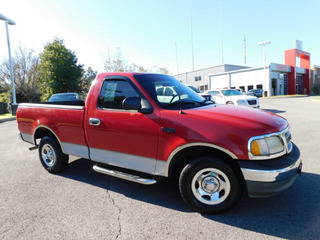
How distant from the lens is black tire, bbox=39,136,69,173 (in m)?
4.36

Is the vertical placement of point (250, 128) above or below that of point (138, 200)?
above

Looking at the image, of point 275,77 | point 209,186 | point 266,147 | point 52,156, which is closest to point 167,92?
point 209,186

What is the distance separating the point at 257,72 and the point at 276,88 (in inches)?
182

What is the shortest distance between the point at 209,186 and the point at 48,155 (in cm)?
346

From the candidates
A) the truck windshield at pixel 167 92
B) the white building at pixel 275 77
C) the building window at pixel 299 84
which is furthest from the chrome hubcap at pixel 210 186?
the building window at pixel 299 84

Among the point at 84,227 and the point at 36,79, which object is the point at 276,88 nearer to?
the point at 36,79

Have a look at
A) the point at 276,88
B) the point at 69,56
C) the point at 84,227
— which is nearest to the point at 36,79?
the point at 69,56

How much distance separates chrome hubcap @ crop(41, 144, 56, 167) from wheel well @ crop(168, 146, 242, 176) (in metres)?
2.72

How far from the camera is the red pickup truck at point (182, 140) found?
2.55m

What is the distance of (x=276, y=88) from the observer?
134ft

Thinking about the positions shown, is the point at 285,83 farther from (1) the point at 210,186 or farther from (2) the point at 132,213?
(2) the point at 132,213

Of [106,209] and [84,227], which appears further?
[106,209]

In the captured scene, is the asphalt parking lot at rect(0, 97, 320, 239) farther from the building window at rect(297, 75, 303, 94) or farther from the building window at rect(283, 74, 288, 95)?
the building window at rect(297, 75, 303, 94)

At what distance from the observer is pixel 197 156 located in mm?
2949
